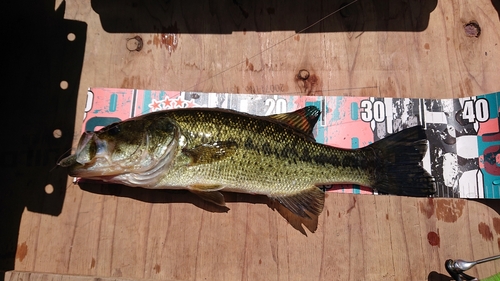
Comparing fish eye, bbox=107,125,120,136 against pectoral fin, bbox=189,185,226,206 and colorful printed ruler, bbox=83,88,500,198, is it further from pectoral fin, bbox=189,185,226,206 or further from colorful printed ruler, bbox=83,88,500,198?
pectoral fin, bbox=189,185,226,206

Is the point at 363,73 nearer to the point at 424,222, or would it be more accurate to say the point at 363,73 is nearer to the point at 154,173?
the point at 424,222

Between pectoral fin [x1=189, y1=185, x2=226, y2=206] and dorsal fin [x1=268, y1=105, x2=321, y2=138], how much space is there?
701mm

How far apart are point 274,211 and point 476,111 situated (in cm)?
183

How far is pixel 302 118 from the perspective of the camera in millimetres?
2453

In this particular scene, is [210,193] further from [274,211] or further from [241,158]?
[274,211]

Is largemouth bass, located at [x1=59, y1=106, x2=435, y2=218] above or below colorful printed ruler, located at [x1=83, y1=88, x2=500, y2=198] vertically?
below

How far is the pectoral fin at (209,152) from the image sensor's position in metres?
2.15

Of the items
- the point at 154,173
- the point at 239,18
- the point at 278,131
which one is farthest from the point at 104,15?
the point at 278,131

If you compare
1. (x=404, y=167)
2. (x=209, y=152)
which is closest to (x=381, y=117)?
(x=404, y=167)

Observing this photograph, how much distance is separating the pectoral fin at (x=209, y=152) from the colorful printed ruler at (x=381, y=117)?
0.55 metres

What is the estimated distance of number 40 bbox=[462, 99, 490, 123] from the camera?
2.56m

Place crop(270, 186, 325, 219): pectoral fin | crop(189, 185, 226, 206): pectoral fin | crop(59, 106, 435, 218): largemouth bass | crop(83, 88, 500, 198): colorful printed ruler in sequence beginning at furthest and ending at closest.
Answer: crop(83, 88, 500, 198): colorful printed ruler < crop(270, 186, 325, 219): pectoral fin < crop(189, 185, 226, 206): pectoral fin < crop(59, 106, 435, 218): largemouth bass

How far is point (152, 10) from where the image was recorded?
9.39ft

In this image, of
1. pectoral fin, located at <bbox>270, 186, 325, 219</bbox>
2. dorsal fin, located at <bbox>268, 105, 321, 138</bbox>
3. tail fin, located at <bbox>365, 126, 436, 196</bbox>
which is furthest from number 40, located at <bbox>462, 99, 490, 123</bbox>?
pectoral fin, located at <bbox>270, 186, 325, 219</bbox>
